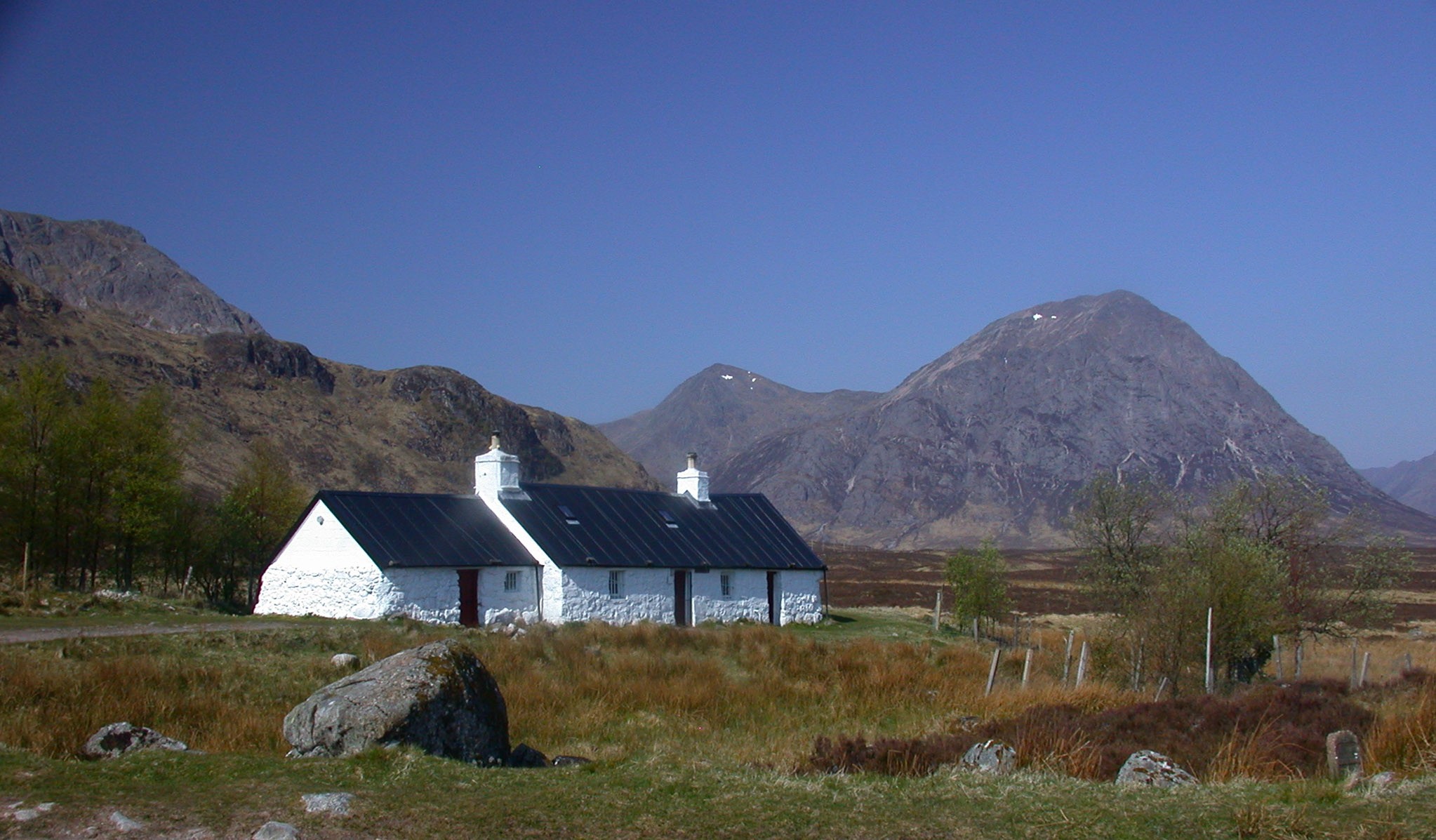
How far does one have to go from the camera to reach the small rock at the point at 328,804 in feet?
28.6

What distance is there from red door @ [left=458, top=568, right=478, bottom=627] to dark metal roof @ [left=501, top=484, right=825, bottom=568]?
8.09 feet

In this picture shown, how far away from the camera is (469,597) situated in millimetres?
35031

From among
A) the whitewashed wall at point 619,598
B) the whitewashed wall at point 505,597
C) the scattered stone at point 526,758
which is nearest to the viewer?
the scattered stone at point 526,758

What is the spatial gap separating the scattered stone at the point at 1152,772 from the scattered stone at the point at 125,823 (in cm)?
850

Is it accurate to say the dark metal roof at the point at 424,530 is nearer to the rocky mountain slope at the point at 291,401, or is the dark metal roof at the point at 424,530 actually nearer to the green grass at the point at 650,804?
the green grass at the point at 650,804

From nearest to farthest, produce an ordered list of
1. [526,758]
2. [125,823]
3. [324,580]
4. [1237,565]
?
[125,823] < [526,758] < [1237,565] < [324,580]

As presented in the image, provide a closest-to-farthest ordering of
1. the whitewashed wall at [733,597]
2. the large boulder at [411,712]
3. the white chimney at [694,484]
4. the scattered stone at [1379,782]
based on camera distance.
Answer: the scattered stone at [1379,782]
the large boulder at [411,712]
the whitewashed wall at [733,597]
the white chimney at [694,484]

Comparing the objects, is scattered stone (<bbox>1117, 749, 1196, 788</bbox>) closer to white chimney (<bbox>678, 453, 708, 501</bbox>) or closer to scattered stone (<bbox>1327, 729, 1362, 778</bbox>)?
scattered stone (<bbox>1327, 729, 1362, 778</bbox>)

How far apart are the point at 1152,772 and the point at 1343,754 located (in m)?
1.76

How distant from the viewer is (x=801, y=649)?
27562 millimetres

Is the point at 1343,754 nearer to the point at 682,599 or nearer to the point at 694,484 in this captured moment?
the point at 682,599

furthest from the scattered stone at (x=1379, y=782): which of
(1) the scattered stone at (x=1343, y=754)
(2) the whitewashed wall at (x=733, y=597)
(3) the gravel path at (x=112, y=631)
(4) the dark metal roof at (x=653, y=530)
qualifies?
(2) the whitewashed wall at (x=733, y=597)

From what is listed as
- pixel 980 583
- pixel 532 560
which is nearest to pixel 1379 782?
pixel 532 560

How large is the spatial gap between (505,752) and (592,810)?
4.31 meters
